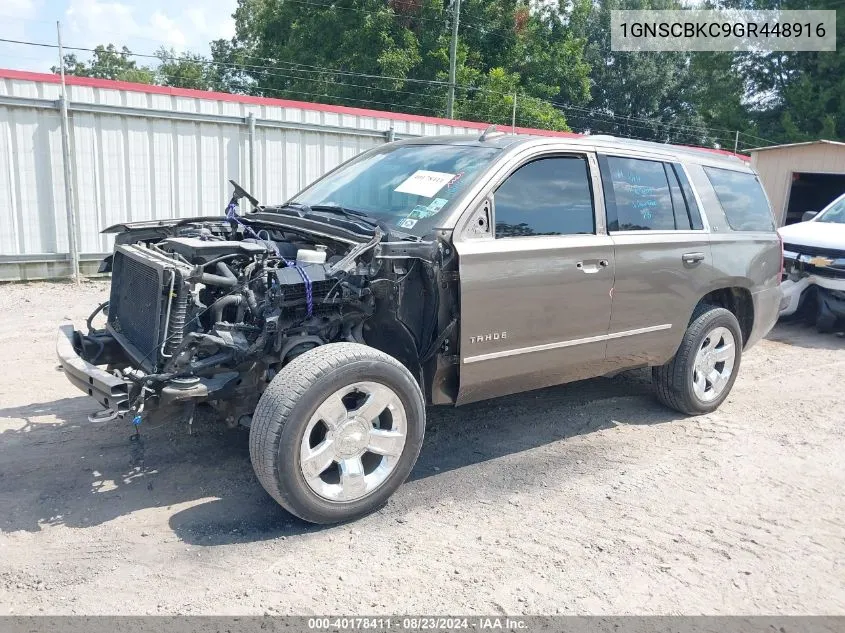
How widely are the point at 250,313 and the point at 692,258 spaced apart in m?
3.14

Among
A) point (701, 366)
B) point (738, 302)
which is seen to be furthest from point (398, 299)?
point (738, 302)

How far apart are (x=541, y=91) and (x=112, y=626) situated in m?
32.9

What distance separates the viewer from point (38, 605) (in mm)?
2957

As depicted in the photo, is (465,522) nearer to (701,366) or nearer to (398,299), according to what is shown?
(398,299)

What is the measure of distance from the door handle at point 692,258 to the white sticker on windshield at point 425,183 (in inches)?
73.8

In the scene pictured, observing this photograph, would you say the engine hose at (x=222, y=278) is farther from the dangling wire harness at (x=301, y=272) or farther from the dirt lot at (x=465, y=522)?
the dirt lot at (x=465, y=522)

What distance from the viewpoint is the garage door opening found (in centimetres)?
1706

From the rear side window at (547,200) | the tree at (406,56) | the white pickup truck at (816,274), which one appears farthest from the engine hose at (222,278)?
the tree at (406,56)

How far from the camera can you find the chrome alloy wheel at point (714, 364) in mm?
5523

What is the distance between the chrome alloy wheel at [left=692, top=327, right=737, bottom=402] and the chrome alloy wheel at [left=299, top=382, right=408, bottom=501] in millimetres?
2738

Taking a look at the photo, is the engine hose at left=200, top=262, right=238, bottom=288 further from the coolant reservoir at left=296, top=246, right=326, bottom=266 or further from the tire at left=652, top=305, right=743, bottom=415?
the tire at left=652, top=305, right=743, bottom=415

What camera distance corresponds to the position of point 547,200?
4.49 m

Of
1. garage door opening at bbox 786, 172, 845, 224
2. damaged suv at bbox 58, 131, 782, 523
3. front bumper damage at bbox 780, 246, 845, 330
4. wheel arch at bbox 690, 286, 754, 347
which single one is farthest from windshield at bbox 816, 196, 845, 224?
garage door opening at bbox 786, 172, 845, 224

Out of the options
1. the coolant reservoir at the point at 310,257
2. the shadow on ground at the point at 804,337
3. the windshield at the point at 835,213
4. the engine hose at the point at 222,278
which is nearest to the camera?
the engine hose at the point at 222,278
